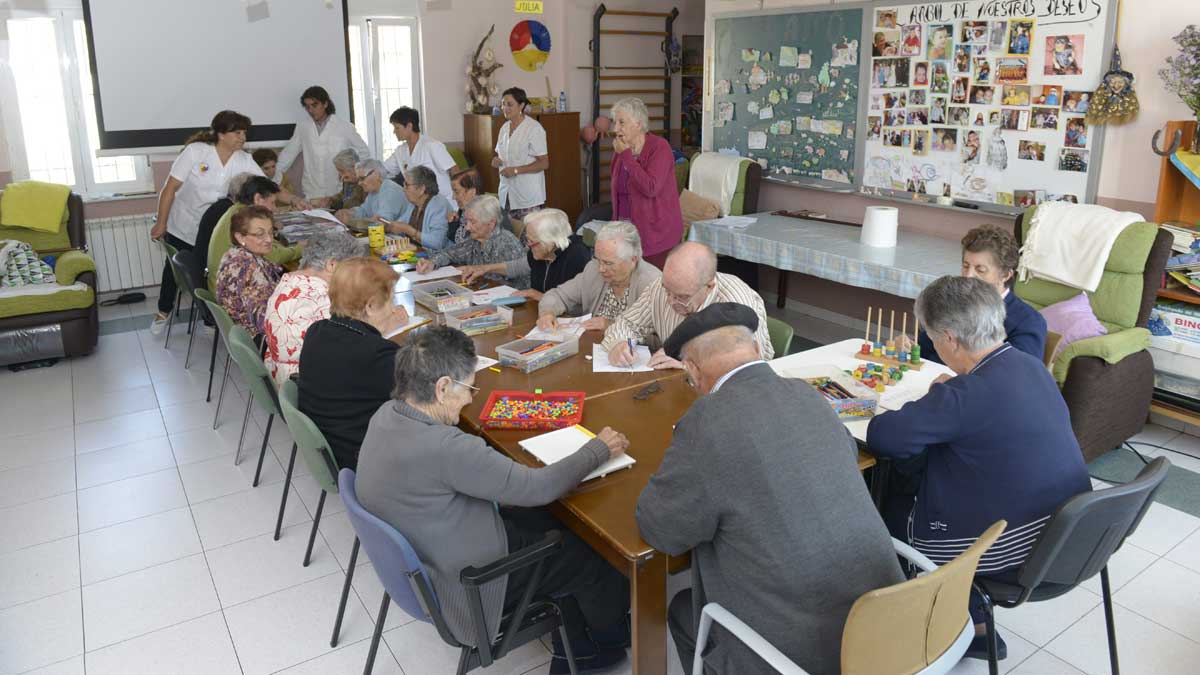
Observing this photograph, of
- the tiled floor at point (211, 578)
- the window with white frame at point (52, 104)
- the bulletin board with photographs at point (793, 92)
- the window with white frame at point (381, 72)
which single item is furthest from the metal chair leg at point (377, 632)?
the window with white frame at point (381, 72)

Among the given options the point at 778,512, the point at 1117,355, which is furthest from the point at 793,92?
the point at 778,512

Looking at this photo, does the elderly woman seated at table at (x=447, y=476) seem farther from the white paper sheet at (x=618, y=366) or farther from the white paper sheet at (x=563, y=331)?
the white paper sheet at (x=563, y=331)

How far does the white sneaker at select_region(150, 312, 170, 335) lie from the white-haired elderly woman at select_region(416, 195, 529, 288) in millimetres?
2642

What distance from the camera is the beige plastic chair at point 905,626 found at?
5.40ft

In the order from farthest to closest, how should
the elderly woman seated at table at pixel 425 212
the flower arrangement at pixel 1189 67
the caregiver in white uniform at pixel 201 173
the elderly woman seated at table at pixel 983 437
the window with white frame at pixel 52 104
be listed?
the window with white frame at pixel 52 104, the caregiver in white uniform at pixel 201 173, the elderly woman seated at table at pixel 425 212, the flower arrangement at pixel 1189 67, the elderly woman seated at table at pixel 983 437

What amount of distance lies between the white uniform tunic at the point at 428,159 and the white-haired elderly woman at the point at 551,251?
2.36 meters

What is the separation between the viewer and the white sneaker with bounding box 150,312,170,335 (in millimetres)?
6254

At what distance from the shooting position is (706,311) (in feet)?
7.60

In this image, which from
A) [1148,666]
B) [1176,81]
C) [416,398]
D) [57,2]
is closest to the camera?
[416,398]

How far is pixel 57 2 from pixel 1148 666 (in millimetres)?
7951

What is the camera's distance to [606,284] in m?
3.88

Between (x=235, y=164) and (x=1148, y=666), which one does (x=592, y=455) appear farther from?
(x=235, y=164)

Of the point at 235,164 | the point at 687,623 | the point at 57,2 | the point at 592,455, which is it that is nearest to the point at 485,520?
the point at 592,455

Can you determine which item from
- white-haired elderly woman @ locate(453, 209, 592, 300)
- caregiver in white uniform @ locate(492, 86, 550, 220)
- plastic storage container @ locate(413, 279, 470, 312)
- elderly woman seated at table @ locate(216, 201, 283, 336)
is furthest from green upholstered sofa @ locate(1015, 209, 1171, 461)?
caregiver in white uniform @ locate(492, 86, 550, 220)
